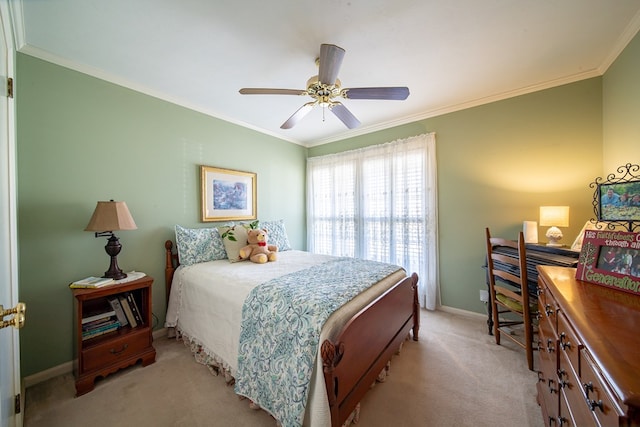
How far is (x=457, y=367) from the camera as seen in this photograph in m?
1.88

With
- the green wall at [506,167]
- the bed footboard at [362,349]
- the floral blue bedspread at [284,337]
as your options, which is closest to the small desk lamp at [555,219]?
the green wall at [506,167]

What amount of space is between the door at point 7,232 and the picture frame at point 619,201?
2.97 m

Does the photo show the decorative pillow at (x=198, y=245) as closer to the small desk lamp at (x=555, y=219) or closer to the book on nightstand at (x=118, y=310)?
the book on nightstand at (x=118, y=310)

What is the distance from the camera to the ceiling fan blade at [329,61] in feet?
4.53

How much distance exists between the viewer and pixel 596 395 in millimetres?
681

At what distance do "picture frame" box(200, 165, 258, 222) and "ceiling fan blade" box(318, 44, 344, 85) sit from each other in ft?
6.39

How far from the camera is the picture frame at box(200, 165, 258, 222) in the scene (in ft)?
9.41

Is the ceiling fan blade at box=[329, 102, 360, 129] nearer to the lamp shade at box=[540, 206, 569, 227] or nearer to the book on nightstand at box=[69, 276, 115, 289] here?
the lamp shade at box=[540, 206, 569, 227]

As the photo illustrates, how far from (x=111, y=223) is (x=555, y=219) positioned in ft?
12.7

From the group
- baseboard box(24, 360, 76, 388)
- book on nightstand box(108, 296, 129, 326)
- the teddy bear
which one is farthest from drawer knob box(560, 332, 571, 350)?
baseboard box(24, 360, 76, 388)

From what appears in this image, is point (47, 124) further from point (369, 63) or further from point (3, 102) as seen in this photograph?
point (369, 63)

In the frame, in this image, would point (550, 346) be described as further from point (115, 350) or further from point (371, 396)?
point (115, 350)

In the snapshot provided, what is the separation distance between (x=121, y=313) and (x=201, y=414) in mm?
1182

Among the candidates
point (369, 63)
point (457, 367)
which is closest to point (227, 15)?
point (369, 63)
